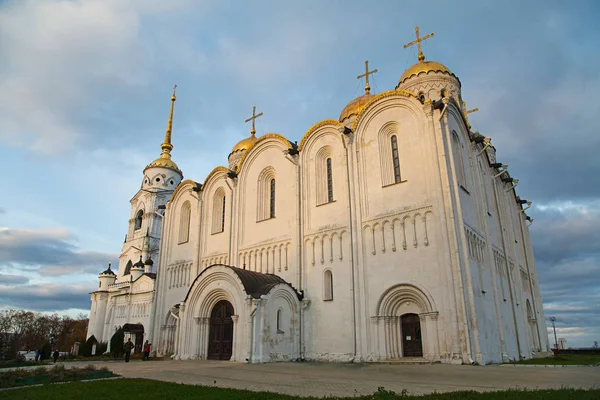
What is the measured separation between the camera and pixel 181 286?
27250 millimetres

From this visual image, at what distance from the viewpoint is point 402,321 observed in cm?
1747

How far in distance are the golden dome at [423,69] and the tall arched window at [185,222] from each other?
Answer: 16.9 meters

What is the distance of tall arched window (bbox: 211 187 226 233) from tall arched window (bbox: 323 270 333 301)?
913 centimetres

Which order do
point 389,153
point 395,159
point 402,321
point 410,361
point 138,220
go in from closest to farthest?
point 410,361 → point 402,321 → point 395,159 → point 389,153 → point 138,220

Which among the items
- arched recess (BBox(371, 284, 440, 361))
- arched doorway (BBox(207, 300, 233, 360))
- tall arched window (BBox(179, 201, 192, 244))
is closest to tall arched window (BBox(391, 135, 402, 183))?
arched recess (BBox(371, 284, 440, 361))

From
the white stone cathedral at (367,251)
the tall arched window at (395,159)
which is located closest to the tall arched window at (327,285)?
the white stone cathedral at (367,251)

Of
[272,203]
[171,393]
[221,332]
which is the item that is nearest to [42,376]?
[171,393]

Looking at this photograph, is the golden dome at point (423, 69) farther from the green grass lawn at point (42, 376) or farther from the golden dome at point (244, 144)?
the green grass lawn at point (42, 376)

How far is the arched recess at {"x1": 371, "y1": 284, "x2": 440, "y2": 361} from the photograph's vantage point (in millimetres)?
16219

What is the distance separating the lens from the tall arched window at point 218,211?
26812mm

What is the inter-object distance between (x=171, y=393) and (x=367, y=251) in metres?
11.9

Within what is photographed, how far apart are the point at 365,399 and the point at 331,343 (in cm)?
1221

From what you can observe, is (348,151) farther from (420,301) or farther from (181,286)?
(181,286)

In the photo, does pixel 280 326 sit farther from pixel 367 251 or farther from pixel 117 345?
pixel 117 345
